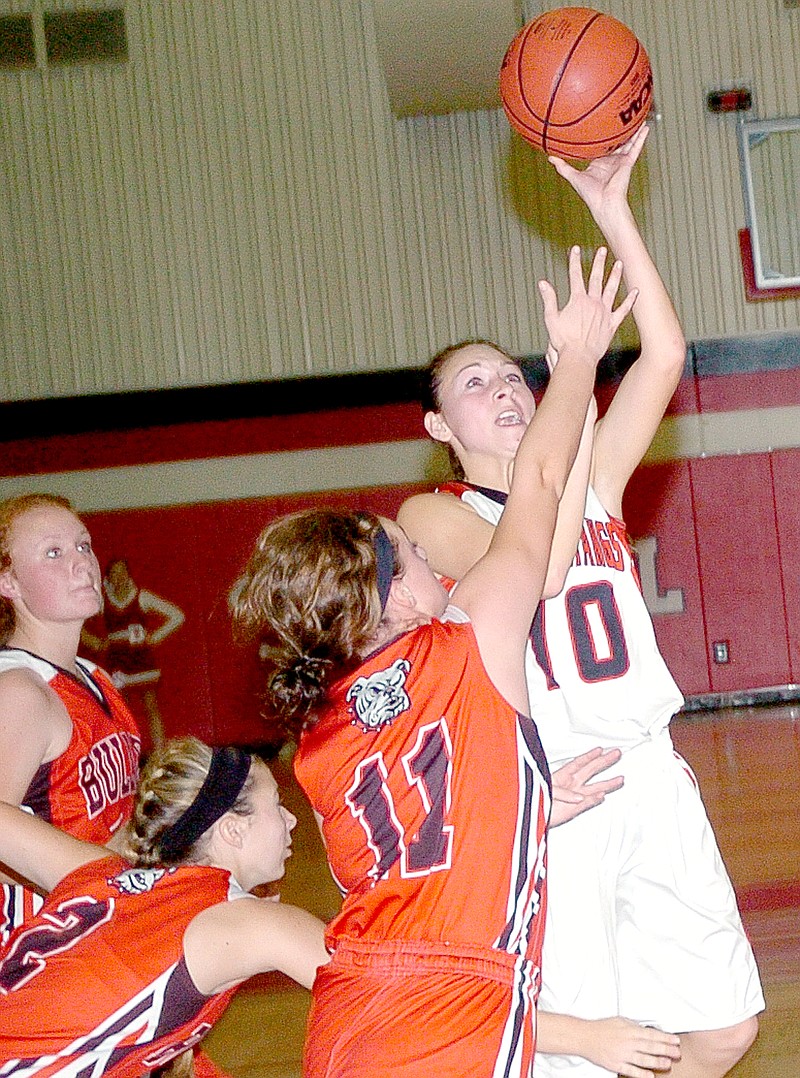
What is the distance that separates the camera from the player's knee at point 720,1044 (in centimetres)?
285

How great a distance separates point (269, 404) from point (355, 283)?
3.53 ft

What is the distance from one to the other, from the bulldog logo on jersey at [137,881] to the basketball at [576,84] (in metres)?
2.14

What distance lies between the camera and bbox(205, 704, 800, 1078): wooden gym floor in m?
3.84

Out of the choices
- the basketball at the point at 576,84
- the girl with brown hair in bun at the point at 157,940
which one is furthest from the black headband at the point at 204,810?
the basketball at the point at 576,84

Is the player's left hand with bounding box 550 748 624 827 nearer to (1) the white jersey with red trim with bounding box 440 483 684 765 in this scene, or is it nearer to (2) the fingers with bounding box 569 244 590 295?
(1) the white jersey with red trim with bounding box 440 483 684 765

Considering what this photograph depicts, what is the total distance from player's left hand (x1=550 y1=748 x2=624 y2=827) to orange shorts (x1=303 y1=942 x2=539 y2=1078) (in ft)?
1.69

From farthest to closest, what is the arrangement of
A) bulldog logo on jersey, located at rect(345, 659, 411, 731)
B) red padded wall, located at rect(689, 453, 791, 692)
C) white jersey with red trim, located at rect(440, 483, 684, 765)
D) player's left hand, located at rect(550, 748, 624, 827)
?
1. red padded wall, located at rect(689, 453, 791, 692)
2. white jersey with red trim, located at rect(440, 483, 684, 765)
3. player's left hand, located at rect(550, 748, 624, 827)
4. bulldog logo on jersey, located at rect(345, 659, 411, 731)

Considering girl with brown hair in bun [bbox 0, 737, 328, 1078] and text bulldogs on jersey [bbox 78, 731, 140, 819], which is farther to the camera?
text bulldogs on jersey [bbox 78, 731, 140, 819]

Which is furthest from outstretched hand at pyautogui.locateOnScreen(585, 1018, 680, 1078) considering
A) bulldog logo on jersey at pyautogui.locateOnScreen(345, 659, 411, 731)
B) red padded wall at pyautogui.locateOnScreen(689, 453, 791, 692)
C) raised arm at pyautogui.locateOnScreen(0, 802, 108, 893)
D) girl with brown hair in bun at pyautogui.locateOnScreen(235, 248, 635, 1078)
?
red padded wall at pyautogui.locateOnScreen(689, 453, 791, 692)

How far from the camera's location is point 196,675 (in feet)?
30.8

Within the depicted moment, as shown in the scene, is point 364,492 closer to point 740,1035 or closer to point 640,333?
point 640,333

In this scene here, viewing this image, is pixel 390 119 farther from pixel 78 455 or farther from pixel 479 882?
pixel 479 882

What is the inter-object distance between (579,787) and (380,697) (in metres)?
0.68

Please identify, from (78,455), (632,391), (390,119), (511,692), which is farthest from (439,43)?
(511,692)
